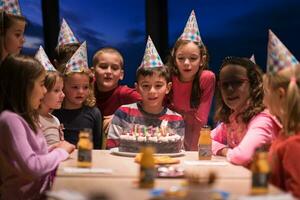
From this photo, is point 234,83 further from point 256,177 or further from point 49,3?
point 49,3

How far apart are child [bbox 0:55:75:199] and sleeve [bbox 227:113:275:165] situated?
86cm

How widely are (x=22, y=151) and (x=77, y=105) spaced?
1.44m

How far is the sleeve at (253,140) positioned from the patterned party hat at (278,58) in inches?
17.3

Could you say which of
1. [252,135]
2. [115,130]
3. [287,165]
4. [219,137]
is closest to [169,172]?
[287,165]

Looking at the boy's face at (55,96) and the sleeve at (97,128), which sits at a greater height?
the boy's face at (55,96)

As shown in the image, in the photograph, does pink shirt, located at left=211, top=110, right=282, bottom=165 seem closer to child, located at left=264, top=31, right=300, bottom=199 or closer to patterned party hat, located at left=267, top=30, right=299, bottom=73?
child, located at left=264, top=31, right=300, bottom=199

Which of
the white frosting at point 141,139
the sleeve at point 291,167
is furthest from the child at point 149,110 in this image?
the sleeve at point 291,167

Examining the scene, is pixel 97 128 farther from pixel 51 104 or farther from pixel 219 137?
pixel 219 137

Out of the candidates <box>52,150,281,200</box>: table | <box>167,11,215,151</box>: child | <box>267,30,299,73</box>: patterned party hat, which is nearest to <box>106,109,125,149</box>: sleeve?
<box>167,11,215,151</box>: child

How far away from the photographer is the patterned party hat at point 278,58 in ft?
7.84

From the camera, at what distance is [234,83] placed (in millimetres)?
3055

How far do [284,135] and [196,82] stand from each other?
165cm

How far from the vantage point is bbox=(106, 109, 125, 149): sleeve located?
3.51m

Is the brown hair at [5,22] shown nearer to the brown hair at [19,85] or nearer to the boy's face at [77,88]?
the boy's face at [77,88]
